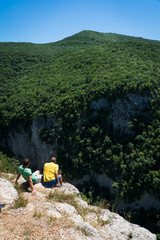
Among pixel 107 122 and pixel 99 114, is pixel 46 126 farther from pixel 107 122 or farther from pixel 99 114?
pixel 107 122

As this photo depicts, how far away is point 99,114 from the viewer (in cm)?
2372

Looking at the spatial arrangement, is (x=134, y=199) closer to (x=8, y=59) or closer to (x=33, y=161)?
(x=33, y=161)

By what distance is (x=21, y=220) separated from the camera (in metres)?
5.39

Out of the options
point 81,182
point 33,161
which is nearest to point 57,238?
point 81,182

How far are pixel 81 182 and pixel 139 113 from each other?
1144cm

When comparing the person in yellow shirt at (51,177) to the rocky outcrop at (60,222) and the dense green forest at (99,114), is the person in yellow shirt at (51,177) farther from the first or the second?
the dense green forest at (99,114)

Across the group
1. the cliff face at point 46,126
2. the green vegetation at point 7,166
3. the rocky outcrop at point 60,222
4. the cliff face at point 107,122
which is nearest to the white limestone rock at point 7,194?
the rocky outcrop at point 60,222

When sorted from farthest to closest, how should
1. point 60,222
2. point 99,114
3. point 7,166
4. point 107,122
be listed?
point 99,114
point 107,122
point 7,166
point 60,222

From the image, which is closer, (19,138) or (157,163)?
(157,163)

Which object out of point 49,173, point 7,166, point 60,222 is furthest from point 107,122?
point 60,222

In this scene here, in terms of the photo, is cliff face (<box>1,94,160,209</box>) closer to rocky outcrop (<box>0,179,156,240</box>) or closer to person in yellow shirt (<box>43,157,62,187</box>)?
rocky outcrop (<box>0,179,156,240</box>)

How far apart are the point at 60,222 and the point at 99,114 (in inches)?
743

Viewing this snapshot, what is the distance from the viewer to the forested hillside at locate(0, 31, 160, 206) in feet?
60.9

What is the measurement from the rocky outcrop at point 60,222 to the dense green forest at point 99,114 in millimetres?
11273
